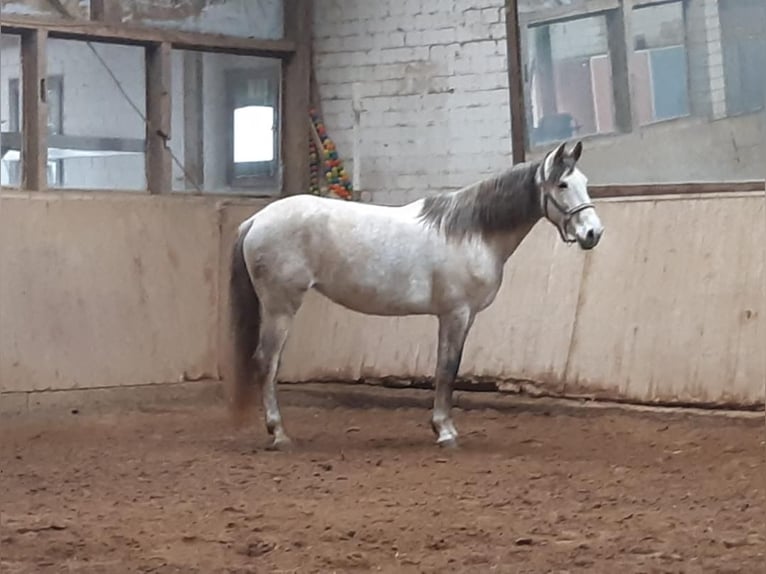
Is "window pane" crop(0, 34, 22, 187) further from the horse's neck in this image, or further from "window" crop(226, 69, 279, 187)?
the horse's neck

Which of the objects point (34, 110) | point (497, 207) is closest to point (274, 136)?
point (34, 110)

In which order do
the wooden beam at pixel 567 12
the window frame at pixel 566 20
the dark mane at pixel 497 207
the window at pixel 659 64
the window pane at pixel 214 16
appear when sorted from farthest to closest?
the window pane at pixel 214 16 < the wooden beam at pixel 567 12 < the window frame at pixel 566 20 < the window at pixel 659 64 < the dark mane at pixel 497 207

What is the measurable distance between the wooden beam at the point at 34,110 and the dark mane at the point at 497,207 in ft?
9.04

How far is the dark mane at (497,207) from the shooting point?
5.42 metres

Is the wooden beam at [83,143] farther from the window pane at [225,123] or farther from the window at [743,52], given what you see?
the window at [743,52]

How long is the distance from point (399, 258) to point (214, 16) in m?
3.07

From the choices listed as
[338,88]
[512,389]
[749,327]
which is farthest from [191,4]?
[749,327]

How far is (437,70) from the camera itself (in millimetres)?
7648

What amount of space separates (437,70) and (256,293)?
2.63 metres

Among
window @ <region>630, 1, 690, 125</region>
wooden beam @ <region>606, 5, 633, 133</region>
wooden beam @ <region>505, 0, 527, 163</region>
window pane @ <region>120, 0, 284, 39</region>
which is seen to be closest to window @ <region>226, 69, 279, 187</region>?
window pane @ <region>120, 0, 284, 39</region>

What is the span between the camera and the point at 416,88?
7.73 m

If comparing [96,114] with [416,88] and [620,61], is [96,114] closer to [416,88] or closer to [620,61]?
[416,88]

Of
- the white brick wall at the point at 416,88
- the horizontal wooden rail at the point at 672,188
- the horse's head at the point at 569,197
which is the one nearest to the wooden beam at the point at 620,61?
the horizontal wooden rail at the point at 672,188

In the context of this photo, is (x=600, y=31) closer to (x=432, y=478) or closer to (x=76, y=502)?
(x=432, y=478)
